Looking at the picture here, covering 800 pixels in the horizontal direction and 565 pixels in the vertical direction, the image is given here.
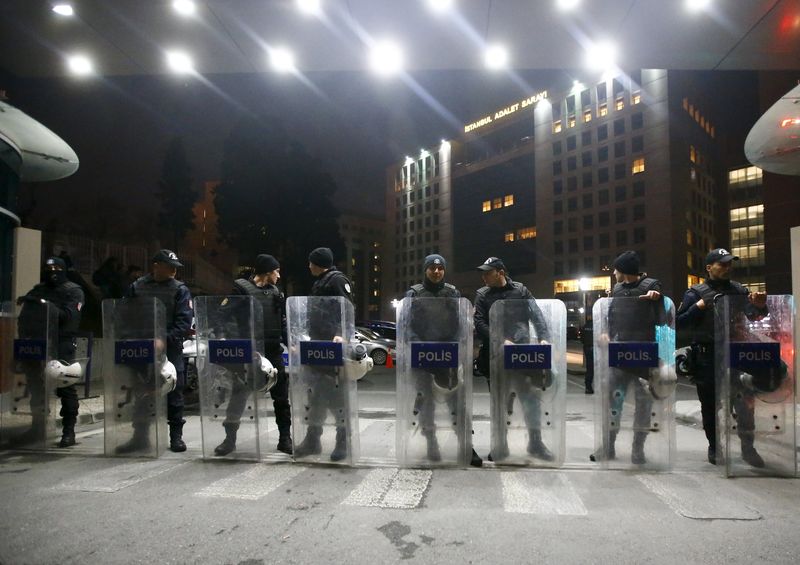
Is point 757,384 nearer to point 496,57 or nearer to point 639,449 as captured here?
point 639,449

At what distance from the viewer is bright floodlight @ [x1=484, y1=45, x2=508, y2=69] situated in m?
8.55

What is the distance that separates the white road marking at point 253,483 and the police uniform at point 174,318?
1.30 meters

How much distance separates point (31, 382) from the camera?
19.4 feet

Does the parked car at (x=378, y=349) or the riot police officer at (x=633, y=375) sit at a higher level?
the riot police officer at (x=633, y=375)

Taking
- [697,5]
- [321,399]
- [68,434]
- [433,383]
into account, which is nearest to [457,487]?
[433,383]

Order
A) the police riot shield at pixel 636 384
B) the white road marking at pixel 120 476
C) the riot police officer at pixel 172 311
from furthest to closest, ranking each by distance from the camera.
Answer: the riot police officer at pixel 172 311 → the police riot shield at pixel 636 384 → the white road marking at pixel 120 476

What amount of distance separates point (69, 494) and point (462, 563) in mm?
3231

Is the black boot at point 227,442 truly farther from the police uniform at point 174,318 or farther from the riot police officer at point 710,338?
the riot police officer at point 710,338

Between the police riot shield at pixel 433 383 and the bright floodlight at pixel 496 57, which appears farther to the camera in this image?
the bright floodlight at pixel 496 57

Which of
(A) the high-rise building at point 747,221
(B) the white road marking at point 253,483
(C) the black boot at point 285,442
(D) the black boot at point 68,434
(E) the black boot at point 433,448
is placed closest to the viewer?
(B) the white road marking at point 253,483

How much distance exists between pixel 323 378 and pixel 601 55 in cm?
726

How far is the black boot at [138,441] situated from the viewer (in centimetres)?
533

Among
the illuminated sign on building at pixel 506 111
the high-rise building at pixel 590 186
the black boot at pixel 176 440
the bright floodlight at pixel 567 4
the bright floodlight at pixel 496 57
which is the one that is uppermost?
the illuminated sign on building at pixel 506 111

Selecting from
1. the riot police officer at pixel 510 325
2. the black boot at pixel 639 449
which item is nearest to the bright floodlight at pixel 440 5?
the riot police officer at pixel 510 325
